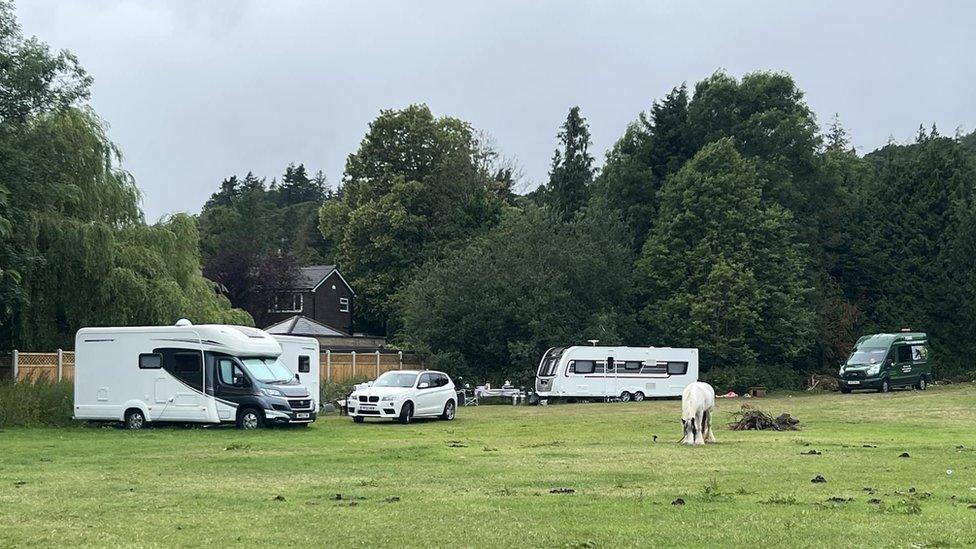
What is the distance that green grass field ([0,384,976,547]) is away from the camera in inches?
392

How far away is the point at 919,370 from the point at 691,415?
111ft

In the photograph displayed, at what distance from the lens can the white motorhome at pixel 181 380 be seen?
90.9 feet

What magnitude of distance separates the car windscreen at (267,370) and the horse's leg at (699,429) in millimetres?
11887

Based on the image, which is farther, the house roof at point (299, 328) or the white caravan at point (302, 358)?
the house roof at point (299, 328)

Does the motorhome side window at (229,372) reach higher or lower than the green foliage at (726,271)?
lower

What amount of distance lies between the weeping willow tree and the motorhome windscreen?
55.2ft

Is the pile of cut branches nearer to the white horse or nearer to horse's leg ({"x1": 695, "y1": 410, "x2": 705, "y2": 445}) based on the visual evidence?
horse's leg ({"x1": 695, "y1": 410, "x2": 705, "y2": 445})

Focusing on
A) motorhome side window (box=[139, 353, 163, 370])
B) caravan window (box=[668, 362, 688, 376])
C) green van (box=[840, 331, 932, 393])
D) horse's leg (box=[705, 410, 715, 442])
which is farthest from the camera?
caravan window (box=[668, 362, 688, 376])

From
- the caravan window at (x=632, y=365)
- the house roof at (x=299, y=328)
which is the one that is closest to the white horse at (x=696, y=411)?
the caravan window at (x=632, y=365)

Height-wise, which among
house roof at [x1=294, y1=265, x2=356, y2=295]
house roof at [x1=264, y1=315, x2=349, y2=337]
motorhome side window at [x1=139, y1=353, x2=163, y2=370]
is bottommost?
motorhome side window at [x1=139, y1=353, x2=163, y2=370]

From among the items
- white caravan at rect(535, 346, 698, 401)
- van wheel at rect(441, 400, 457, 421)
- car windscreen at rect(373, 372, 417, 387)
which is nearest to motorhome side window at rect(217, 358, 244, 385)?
car windscreen at rect(373, 372, 417, 387)

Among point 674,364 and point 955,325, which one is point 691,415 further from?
point 955,325

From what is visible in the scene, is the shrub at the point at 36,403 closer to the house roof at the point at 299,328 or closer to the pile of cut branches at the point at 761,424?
the pile of cut branches at the point at 761,424

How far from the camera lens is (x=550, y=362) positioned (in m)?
47.8
